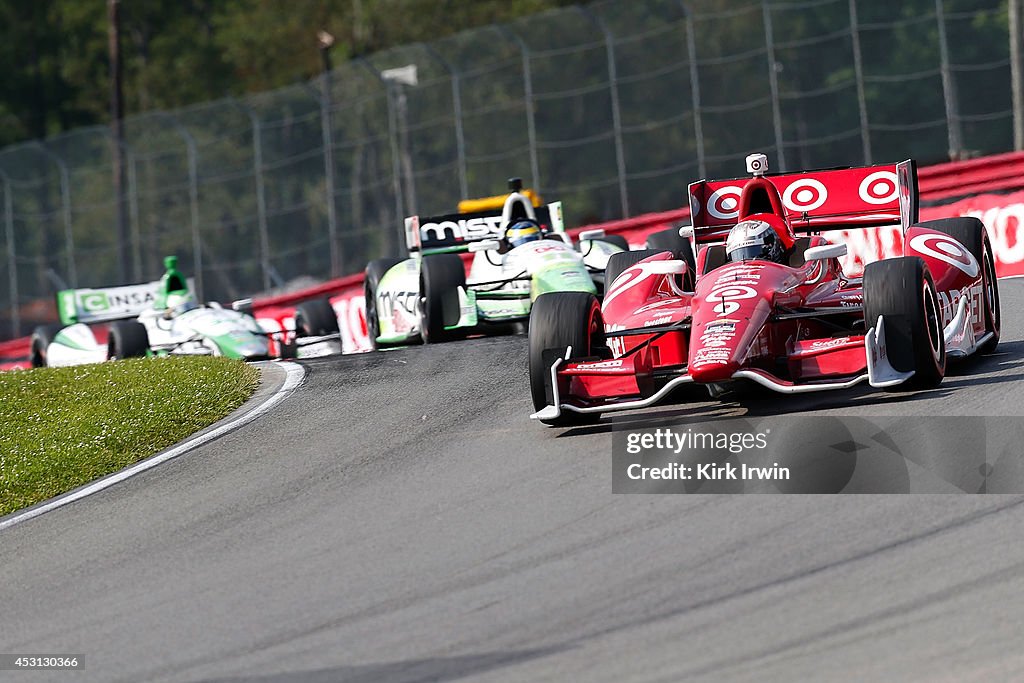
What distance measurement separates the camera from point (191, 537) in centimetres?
718

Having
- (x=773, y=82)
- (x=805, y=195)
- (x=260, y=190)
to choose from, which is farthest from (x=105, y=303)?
(x=805, y=195)

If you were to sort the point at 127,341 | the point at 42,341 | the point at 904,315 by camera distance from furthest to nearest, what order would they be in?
the point at 42,341
the point at 127,341
the point at 904,315

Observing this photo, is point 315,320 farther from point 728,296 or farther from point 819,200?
point 728,296

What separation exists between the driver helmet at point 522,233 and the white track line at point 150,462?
12.7ft

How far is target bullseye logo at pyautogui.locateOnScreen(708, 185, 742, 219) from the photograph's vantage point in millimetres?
10148

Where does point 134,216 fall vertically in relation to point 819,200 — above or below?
above

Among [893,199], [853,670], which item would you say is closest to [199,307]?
[893,199]

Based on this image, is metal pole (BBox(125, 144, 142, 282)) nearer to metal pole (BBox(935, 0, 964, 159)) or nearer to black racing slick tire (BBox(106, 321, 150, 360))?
black racing slick tire (BBox(106, 321, 150, 360))

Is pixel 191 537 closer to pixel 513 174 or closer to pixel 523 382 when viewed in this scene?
pixel 523 382

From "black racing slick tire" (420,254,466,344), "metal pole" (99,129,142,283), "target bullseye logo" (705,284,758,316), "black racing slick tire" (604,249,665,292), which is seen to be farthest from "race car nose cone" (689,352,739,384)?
"metal pole" (99,129,142,283)

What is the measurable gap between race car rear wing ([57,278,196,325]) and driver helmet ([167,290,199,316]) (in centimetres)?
166

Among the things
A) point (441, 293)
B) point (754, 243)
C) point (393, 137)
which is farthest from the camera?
point (393, 137)

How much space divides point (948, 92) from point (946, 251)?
11393 mm

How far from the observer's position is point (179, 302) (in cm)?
1917
